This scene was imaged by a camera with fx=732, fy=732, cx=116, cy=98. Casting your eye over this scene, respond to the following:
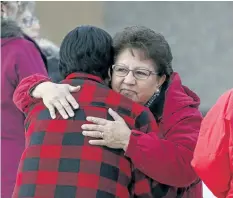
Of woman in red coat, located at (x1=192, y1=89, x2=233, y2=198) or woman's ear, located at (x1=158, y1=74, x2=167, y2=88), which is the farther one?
woman's ear, located at (x1=158, y1=74, x2=167, y2=88)

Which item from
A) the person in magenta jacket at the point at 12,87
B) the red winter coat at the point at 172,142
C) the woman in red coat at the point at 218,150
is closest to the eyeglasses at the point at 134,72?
the red winter coat at the point at 172,142

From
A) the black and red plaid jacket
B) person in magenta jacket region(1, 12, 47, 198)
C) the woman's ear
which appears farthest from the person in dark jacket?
person in magenta jacket region(1, 12, 47, 198)

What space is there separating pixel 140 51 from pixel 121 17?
456 centimetres

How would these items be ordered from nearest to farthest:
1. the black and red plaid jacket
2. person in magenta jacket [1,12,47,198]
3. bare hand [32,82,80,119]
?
the black and red plaid jacket → bare hand [32,82,80,119] → person in magenta jacket [1,12,47,198]

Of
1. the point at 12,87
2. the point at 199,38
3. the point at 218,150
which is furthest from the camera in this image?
the point at 199,38

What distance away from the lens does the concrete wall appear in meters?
7.05

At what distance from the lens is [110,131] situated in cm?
270

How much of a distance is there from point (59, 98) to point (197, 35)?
4.56 meters

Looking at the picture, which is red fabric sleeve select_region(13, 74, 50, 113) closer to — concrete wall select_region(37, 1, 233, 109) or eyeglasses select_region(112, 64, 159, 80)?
eyeglasses select_region(112, 64, 159, 80)

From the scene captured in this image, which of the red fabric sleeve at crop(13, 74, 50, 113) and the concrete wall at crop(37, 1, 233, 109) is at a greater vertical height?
the red fabric sleeve at crop(13, 74, 50, 113)

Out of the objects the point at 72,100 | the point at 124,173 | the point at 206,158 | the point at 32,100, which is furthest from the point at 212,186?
the point at 32,100

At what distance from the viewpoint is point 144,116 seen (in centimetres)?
276

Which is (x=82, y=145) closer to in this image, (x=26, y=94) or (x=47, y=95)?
(x=47, y=95)

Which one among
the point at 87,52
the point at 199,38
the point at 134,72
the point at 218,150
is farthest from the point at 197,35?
the point at 218,150
